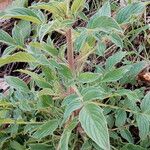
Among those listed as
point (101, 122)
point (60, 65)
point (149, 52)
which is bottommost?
point (149, 52)

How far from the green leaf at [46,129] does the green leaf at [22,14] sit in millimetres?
345

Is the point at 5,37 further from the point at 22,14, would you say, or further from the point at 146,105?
the point at 146,105

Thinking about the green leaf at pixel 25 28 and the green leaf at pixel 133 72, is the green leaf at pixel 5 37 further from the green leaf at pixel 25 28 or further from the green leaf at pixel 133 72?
the green leaf at pixel 25 28

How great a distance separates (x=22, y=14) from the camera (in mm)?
1299

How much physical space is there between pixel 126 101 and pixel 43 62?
35 cm

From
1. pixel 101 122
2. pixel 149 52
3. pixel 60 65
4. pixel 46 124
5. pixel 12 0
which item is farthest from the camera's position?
pixel 12 0

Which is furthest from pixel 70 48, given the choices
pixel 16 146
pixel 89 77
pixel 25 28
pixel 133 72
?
pixel 25 28

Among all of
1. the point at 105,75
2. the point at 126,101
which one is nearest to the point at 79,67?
the point at 105,75

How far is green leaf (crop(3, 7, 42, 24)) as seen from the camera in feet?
4.17

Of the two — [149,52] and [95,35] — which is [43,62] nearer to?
[95,35]

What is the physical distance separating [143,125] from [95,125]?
0.27 metres

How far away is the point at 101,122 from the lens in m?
1.24

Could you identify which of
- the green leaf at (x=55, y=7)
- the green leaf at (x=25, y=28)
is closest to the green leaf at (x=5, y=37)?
the green leaf at (x=55, y=7)

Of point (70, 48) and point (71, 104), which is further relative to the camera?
point (70, 48)
